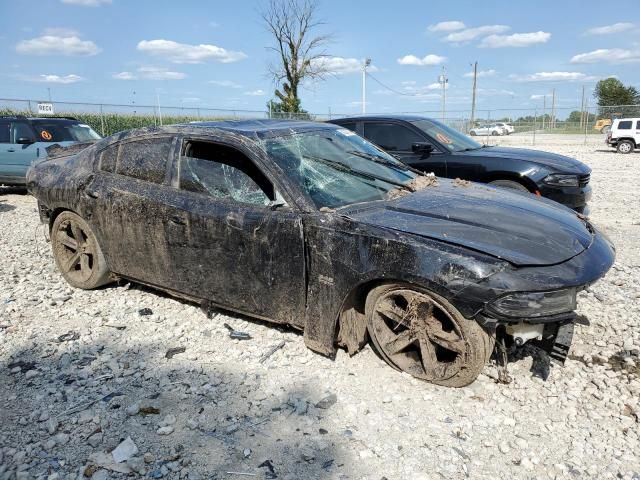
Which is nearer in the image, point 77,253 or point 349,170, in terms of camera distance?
point 349,170

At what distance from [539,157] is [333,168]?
4537 mm

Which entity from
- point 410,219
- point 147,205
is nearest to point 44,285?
point 147,205

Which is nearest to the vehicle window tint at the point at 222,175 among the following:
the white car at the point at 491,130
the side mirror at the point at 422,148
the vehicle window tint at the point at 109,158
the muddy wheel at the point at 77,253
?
the vehicle window tint at the point at 109,158

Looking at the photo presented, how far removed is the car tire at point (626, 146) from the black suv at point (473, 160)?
718 inches

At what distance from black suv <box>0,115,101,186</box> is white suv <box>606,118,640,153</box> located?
21694 millimetres

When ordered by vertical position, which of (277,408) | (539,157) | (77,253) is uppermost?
(539,157)

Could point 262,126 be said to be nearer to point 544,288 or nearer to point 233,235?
point 233,235

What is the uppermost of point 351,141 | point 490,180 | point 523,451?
point 351,141

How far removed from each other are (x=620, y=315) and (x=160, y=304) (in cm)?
392

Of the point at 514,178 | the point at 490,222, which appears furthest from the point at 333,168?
the point at 514,178

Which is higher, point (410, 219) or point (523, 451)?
point (410, 219)

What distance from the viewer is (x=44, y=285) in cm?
509

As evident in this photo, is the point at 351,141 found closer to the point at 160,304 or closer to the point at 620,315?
the point at 160,304

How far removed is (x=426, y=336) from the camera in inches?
124
